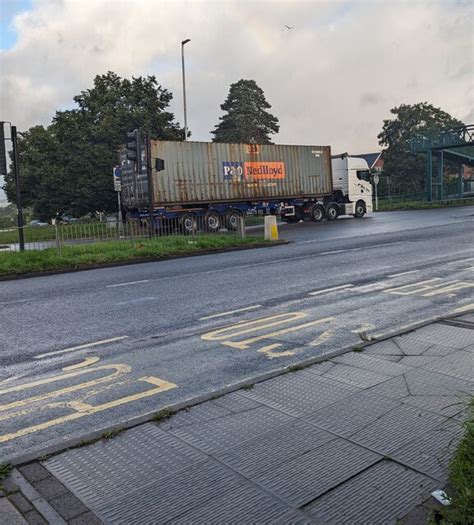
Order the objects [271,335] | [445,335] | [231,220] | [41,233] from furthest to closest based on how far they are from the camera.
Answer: [231,220] → [41,233] → [271,335] → [445,335]

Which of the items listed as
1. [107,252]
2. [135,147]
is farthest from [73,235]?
[135,147]

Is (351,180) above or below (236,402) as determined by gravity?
above

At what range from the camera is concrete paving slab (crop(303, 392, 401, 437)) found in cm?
415

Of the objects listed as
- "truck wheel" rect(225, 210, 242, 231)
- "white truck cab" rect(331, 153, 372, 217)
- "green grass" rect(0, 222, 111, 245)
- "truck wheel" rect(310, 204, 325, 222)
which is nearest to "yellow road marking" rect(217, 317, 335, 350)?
"green grass" rect(0, 222, 111, 245)

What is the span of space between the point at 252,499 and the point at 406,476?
36.4 inches

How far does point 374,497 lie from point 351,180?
33315 mm

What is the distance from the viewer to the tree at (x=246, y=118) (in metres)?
60.5

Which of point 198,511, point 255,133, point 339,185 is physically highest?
point 255,133

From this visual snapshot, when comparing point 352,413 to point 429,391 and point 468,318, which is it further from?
point 468,318

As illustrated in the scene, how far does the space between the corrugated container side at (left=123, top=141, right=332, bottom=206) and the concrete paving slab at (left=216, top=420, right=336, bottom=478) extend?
22618mm

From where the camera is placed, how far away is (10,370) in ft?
20.3

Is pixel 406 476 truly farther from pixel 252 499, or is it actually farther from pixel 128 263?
pixel 128 263

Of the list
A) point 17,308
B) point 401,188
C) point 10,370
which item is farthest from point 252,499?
point 401,188

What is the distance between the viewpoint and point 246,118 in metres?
61.0
